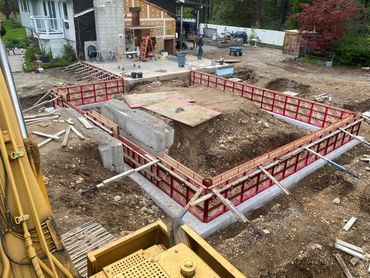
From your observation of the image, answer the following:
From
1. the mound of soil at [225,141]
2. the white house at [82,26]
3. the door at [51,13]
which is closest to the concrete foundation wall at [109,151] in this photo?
the mound of soil at [225,141]

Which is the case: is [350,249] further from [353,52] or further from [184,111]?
[353,52]

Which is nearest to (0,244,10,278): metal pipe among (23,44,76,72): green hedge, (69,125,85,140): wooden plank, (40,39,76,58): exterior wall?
(69,125,85,140): wooden plank

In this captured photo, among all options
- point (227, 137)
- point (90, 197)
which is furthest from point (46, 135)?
point (227, 137)

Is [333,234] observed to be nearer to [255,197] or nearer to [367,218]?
[367,218]

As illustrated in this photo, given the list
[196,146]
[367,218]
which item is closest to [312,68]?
[196,146]

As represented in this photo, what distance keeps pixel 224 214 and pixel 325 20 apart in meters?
25.0

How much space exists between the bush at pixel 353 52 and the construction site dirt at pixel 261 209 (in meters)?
17.5

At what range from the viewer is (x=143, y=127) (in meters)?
14.4

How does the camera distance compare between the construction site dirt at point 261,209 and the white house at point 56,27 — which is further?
the white house at point 56,27

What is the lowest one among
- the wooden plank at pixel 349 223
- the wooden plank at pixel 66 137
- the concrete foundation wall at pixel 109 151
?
the wooden plank at pixel 349 223

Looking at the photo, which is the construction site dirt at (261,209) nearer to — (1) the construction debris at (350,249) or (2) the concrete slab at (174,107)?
(1) the construction debris at (350,249)

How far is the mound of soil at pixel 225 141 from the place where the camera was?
14141 mm

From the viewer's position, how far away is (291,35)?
110 ft

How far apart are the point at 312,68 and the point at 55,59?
72.1 feet
